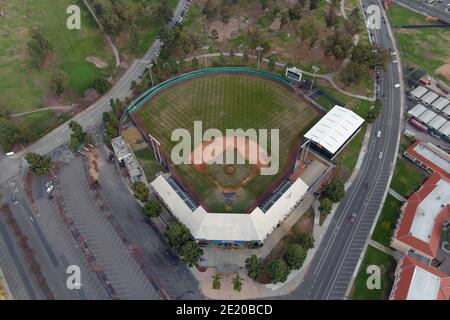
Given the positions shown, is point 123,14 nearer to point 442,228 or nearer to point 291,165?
point 291,165

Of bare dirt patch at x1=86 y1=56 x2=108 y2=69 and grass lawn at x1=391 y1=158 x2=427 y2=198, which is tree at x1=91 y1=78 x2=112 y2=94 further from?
grass lawn at x1=391 y1=158 x2=427 y2=198

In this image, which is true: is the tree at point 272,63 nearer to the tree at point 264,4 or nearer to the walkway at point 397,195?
the tree at point 264,4

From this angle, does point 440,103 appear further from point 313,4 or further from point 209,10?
point 209,10

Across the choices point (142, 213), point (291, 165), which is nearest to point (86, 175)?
point (142, 213)

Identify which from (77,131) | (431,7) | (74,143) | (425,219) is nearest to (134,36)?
(77,131)

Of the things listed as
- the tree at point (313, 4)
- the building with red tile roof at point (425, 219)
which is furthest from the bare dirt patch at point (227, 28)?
the building with red tile roof at point (425, 219)
